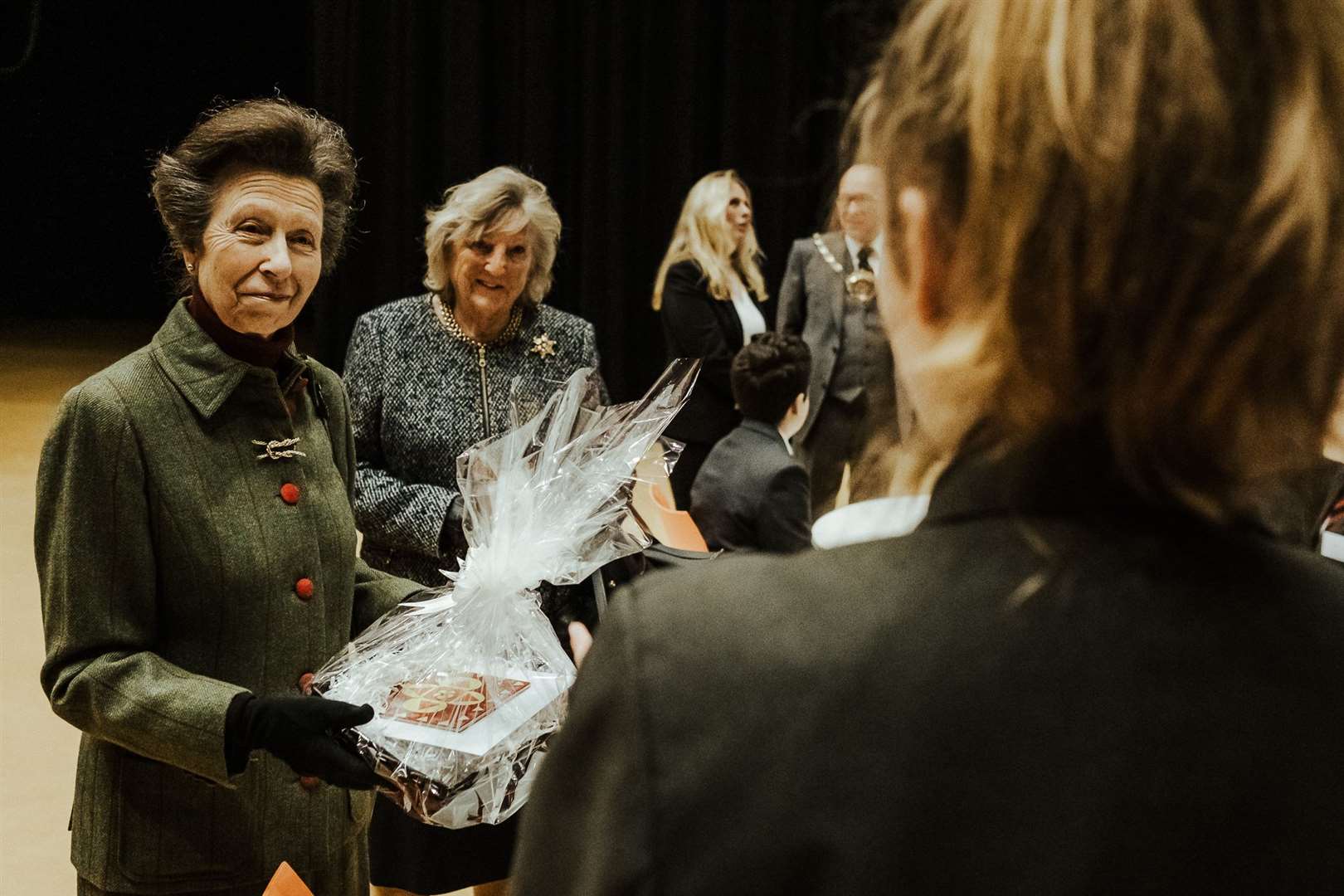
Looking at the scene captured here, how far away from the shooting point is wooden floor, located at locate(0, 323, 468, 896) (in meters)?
3.02

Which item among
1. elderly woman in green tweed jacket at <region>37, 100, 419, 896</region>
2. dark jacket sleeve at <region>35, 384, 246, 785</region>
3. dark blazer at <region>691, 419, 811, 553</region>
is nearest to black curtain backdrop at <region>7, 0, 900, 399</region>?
dark blazer at <region>691, 419, 811, 553</region>

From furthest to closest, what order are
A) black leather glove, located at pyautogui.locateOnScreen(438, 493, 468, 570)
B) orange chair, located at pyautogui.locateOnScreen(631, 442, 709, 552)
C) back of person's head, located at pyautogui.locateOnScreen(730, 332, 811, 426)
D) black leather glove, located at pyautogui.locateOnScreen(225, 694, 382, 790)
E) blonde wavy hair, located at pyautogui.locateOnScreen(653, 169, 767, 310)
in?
blonde wavy hair, located at pyautogui.locateOnScreen(653, 169, 767, 310)
back of person's head, located at pyautogui.locateOnScreen(730, 332, 811, 426)
black leather glove, located at pyautogui.locateOnScreen(438, 493, 468, 570)
orange chair, located at pyautogui.locateOnScreen(631, 442, 709, 552)
black leather glove, located at pyautogui.locateOnScreen(225, 694, 382, 790)

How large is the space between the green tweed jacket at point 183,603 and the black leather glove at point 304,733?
2 cm

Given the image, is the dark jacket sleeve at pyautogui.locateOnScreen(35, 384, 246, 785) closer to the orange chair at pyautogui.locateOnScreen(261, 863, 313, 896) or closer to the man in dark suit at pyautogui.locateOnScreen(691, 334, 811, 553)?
the orange chair at pyautogui.locateOnScreen(261, 863, 313, 896)

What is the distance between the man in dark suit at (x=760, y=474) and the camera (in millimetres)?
2965

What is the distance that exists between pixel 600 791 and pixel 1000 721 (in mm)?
179

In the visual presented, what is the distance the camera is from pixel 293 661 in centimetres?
163

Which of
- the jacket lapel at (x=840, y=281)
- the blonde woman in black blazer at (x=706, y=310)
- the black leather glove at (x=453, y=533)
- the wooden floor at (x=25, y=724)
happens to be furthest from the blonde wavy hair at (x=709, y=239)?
the black leather glove at (x=453, y=533)

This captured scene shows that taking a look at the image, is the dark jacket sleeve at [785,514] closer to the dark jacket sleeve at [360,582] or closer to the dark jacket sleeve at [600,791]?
the dark jacket sleeve at [360,582]

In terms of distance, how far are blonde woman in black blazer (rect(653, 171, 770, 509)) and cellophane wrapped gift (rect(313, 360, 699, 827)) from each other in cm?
322

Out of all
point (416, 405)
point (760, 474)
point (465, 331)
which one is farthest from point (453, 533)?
point (760, 474)

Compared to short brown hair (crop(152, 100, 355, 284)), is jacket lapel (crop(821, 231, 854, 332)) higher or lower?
lower

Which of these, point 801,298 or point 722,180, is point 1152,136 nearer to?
point 801,298

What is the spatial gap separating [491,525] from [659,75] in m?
6.77
